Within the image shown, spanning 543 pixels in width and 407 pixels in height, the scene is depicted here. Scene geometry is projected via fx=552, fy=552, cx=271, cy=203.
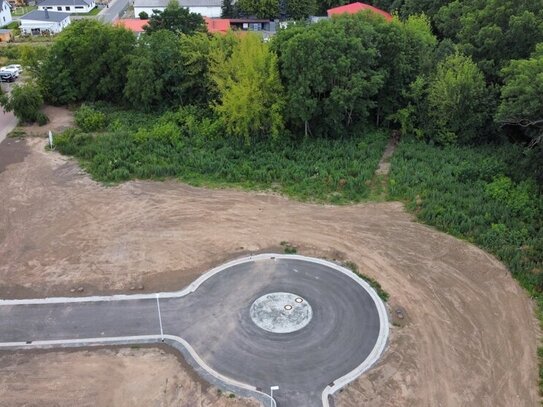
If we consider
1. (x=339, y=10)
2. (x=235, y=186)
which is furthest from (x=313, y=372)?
(x=339, y=10)

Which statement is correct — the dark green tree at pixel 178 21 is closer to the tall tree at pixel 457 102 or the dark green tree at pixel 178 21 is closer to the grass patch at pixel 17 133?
the grass patch at pixel 17 133

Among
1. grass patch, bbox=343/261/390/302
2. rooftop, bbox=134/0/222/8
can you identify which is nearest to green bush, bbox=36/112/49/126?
grass patch, bbox=343/261/390/302

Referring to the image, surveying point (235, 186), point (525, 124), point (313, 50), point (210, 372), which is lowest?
point (210, 372)

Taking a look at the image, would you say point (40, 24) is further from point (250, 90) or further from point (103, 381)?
point (103, 381)

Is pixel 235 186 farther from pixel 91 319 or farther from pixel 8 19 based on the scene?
pixel 8 19

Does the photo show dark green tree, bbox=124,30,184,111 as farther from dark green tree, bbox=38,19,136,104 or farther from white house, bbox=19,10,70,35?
white house, bbox=19,10,70,35

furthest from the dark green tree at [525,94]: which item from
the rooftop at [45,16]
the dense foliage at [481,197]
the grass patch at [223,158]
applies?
the rooftop at [45,16]
